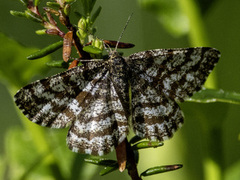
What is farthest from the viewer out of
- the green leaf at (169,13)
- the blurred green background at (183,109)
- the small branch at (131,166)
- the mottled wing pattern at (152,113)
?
the green leaf at (169,13)

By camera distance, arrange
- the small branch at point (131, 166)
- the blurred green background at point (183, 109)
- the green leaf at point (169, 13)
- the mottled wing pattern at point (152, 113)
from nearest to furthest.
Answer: the small branch at point (131, 166) → the mottled wing pattern at point (152, 113) → the blurred green background at point (183, 109) → the green leaf at point (169, 13)

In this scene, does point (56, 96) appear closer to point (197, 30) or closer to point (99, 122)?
point (99, 122)

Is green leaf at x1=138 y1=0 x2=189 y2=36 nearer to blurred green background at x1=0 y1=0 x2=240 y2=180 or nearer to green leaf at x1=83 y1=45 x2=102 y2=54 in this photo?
blurred green background at x1=0 y1=0 x2=240 y2=180

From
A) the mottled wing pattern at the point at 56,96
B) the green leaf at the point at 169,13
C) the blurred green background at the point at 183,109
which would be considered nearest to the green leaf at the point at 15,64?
the blurred green background at the point at 183,109

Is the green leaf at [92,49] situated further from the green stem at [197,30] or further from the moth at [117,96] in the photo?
the green stem at [197,30]

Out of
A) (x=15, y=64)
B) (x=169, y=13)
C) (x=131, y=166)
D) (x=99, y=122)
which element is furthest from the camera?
(x=169, y=13)

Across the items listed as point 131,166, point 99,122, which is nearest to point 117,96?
point 99,122

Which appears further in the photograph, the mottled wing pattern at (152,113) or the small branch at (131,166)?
the mottled wing pattern at (152,113)
